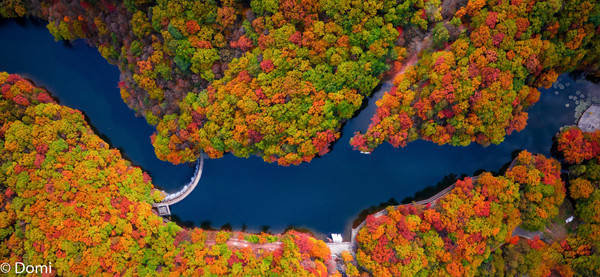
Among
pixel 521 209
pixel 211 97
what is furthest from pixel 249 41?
pixel 521 209

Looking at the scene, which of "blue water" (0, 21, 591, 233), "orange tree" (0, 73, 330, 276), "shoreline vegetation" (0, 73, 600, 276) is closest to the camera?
"orange tree" (0, 73, 330, 276)

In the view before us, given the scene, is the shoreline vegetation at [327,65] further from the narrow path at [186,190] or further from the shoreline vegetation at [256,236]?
the shoreline vegetation at [256,236]

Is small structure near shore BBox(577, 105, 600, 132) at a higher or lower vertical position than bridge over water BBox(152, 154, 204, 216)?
lower

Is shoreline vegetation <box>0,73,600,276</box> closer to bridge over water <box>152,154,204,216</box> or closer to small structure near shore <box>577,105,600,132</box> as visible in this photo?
small structure near shore <box>577,105,600,132</box>

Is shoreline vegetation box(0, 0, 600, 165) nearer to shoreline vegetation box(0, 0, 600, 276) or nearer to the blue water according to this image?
shoreline vegetation box(0, 0, 600, 276)

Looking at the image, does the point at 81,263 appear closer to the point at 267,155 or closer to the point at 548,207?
the point at 267,155

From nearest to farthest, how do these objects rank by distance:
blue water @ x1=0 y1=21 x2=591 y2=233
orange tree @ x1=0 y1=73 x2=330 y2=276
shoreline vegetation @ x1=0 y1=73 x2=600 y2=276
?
orange tree @ x1=0 y1=73 x2=330 y2=276 < shoreline vegetation @ x1=0 y1=73 x2=600 y2=276 < blue water @ x1=0 y1=21 x2=591 y2=233

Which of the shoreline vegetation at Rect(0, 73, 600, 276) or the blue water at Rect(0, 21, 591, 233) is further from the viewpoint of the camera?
the blue water at Rect(0, 21, 591, 233)

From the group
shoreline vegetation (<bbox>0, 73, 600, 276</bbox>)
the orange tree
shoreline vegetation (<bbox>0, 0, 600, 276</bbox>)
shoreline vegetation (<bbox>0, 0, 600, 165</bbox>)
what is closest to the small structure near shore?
shoreline vegetation (<bbox>0, 73, 600, 276</bbox>)

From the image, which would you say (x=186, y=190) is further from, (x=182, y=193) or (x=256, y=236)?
(x=256, y=236)
